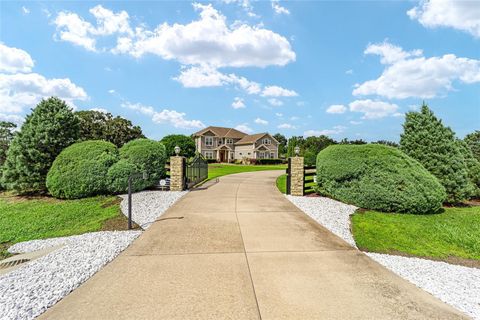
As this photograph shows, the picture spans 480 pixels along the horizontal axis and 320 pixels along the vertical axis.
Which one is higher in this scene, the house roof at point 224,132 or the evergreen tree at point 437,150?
the house roof at point 224,132

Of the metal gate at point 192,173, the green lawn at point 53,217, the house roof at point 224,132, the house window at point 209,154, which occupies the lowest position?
the green lawn at point 53,217

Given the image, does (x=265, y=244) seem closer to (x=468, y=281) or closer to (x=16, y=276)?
(x=468, y=281)

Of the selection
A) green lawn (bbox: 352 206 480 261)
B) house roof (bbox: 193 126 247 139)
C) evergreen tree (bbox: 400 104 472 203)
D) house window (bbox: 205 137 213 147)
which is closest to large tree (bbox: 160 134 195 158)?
house window (bbox: 205 137 213 147)

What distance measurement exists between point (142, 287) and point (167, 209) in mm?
4955

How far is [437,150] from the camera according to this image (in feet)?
36.9

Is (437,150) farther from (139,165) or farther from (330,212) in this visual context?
(139,165)

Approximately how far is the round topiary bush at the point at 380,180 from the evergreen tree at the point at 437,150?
1.99 meters

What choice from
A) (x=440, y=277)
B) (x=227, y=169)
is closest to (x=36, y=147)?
(x=440, y=277)

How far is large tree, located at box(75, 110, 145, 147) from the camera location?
1209 inches

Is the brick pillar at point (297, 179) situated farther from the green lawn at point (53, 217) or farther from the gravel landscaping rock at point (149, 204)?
the green lawn at point (53, 217)


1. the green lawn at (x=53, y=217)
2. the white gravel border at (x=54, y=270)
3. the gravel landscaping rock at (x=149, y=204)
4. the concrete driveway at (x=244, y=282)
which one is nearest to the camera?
the concrete driveway at (x=244, y=282)

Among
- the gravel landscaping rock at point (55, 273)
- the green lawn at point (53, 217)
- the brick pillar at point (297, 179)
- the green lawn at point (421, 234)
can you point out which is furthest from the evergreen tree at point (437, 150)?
the green lawn at point (53, 217)

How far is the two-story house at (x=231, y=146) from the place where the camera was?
165 feet

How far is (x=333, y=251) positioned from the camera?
522 cm
